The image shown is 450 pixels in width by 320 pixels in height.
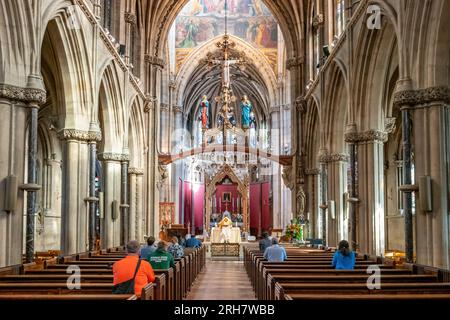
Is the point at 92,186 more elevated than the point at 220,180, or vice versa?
the point at 220,180

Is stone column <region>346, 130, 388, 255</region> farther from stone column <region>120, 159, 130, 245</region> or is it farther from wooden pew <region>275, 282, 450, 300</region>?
wooden pew <region>275, 282, 450, 300</region>

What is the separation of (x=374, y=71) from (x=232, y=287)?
7.51 metres

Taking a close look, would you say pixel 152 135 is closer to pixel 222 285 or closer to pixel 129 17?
pixel 129 17

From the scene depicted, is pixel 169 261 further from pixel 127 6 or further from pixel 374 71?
pixel 127 6

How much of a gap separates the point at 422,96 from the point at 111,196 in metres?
13.3

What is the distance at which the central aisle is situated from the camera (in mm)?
13281

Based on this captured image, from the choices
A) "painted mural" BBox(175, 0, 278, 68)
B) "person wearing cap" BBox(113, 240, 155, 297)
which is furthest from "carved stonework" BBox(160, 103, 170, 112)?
"person wearing cap" BBox(113, 240, 155, 297)

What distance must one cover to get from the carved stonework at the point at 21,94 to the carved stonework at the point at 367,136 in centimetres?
936

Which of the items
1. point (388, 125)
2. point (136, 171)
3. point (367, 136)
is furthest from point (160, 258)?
point (136, 171)

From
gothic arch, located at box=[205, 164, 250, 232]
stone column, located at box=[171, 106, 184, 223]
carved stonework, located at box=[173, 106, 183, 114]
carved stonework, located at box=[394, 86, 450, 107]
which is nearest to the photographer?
carved stonework, located at box=[394, 86, 450, 107]

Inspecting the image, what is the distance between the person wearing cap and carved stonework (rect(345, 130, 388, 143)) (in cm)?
1165

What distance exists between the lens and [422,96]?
476 inches

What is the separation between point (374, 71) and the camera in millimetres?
17203
